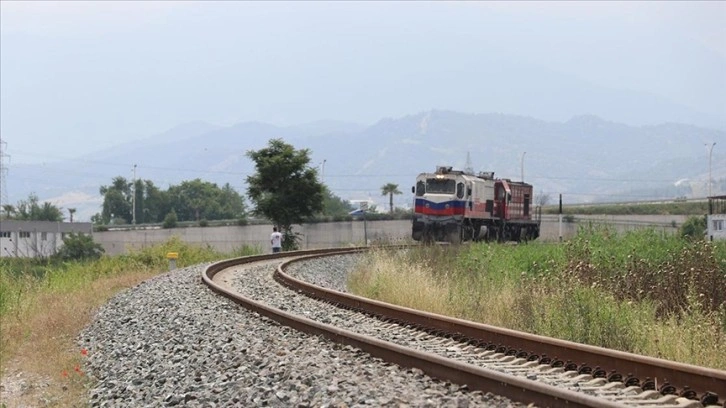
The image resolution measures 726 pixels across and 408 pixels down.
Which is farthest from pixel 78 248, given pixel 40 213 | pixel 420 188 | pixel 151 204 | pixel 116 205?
pixel 116 205

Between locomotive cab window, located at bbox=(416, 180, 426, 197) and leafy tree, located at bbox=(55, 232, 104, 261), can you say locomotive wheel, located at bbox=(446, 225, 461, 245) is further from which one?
leafy tree, located at bbox=(55, 232, 104, 261)

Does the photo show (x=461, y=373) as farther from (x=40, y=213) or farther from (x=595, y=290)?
(x=40, y=213)

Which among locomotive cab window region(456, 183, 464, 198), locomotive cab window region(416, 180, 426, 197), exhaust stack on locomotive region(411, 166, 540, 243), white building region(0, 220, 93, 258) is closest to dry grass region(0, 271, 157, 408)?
exhaust stack on locomotive region(411, 166, 540, 243)

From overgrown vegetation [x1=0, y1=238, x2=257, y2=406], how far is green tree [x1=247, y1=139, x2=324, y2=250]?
1464 cm

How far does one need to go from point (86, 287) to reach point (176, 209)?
121m

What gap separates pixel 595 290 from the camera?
500 inches

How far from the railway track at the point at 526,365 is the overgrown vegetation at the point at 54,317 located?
9.85 feet

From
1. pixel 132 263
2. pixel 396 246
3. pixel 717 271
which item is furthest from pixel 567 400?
pixel 132 263

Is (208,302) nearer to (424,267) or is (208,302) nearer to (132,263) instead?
(424,267)

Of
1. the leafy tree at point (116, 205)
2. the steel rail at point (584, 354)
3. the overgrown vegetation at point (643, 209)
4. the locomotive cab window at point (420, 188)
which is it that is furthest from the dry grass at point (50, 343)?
the leafy tree at point (116, 205)

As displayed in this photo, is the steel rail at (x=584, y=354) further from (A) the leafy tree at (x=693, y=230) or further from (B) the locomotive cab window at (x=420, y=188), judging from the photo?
(B) the locomotive cab window at (x=420, y=188)

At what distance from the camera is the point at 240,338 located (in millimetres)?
11102

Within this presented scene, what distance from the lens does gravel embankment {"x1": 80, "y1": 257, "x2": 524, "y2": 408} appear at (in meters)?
7.34

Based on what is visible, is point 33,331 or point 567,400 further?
point 33,331
